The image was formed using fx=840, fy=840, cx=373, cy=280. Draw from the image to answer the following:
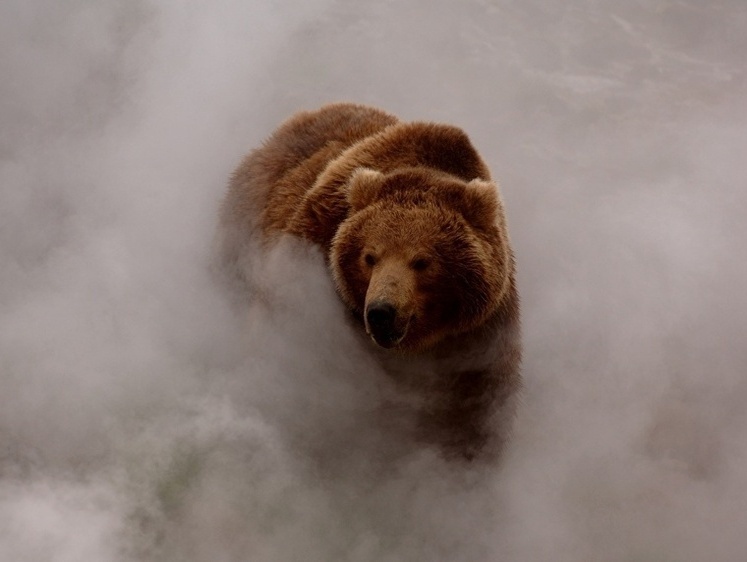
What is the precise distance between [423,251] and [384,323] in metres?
0.26

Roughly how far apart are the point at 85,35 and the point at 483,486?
338 centimetres

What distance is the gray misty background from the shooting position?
275cm

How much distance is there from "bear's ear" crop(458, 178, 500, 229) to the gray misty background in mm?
500

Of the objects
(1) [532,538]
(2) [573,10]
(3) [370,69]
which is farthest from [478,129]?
(1) [532,538]

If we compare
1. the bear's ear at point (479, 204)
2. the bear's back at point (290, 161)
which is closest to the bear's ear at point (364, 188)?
the bear's ear at point (479, 204)

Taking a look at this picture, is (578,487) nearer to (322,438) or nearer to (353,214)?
(322,438)

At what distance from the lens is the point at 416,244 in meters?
2.38

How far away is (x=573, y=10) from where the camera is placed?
5.65m

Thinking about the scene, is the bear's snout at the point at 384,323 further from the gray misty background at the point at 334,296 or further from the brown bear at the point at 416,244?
the gray misty background at the point at 334,296

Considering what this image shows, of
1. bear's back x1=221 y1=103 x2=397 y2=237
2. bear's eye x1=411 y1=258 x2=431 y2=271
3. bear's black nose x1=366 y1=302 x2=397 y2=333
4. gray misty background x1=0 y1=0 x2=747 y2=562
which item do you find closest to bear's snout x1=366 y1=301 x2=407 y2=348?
bear's black nose x1=366 y1=302 x2=397 y2=333

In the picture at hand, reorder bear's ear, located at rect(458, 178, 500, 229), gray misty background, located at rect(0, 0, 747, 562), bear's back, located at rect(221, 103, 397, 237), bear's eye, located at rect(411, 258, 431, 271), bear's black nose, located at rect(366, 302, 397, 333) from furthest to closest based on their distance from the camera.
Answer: bear's back, located at rect(221, 103, 397, 237), gray misty background, located at rect(0, 0, 747, 562), bear's ear, located at rect(458, 178, 500, 229), bear's eye, located at rect(411, 258, 431, 271), bear's black nose, located at rect(366, 302, 397, 333)

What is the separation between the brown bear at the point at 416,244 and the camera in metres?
2.39

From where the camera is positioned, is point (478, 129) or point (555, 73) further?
point (555, 73)

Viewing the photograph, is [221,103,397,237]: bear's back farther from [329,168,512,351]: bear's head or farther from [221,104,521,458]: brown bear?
[329,168,512,351]: bear's head
